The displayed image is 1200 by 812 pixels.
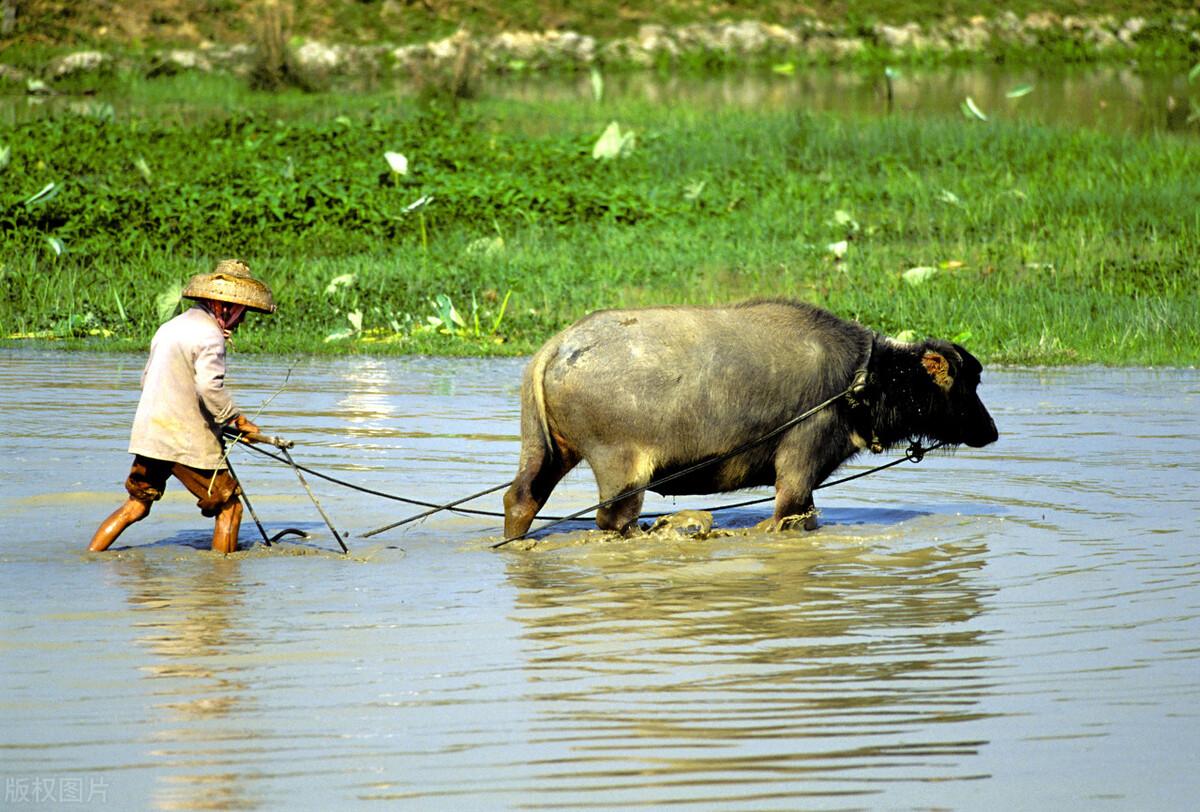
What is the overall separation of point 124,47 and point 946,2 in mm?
14909

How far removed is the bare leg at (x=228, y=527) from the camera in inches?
274

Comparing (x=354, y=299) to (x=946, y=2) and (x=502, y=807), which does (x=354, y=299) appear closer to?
(x=502, y=807)

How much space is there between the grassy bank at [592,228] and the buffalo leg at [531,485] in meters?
4.95

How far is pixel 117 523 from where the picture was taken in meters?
6.91

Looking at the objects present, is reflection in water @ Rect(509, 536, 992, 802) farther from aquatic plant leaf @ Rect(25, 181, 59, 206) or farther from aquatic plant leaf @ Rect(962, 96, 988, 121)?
aquatic plant leaf @ Rect(962, 96, 988, 121)

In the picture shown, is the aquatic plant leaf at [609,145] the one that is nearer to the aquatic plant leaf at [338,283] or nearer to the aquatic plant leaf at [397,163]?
the aquatic plant leaf at [397,163]

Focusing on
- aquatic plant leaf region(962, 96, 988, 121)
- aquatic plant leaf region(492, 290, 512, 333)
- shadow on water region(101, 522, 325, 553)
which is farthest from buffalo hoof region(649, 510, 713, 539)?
aquatic plant leaf region(962, 96, 988, 121)

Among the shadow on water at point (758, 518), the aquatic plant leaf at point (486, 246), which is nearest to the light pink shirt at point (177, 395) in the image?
the shadow on water at point (758, 518)

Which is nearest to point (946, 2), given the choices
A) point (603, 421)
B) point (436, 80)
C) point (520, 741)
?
point (436, 80)

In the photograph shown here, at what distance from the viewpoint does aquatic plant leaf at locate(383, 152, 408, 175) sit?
15359 millimetres

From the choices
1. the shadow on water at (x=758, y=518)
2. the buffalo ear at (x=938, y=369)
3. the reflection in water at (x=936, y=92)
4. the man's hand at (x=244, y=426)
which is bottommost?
the reflection in water at (x=936, y=92)

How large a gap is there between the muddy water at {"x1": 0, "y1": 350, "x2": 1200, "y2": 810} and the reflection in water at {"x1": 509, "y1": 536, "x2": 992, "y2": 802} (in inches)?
0.5

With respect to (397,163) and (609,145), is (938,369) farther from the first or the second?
(609,145)

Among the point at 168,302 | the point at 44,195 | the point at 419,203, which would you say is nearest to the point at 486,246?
the point at 419,203
